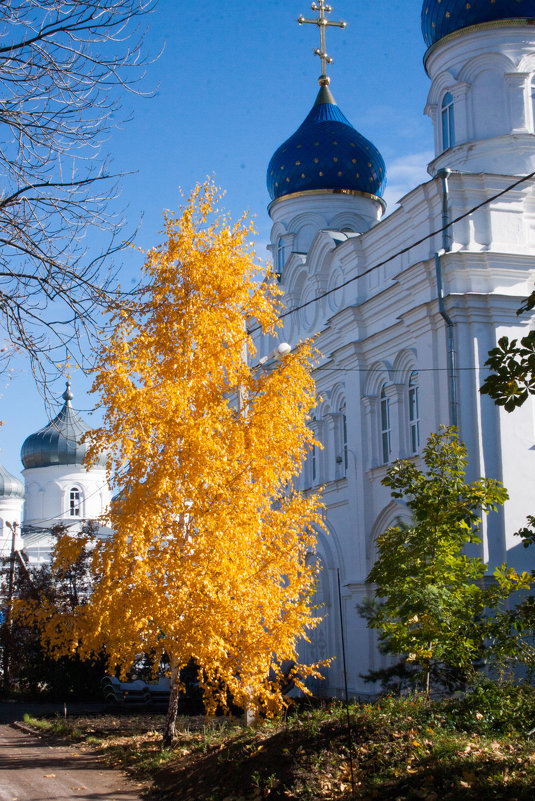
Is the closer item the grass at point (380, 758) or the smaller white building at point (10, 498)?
the grass at point (380, 758)

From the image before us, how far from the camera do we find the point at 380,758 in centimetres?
867

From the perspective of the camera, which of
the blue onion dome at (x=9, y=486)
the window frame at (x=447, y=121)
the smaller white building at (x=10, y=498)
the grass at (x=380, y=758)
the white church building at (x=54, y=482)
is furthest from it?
the blue onion dome at (x=9, y=486)

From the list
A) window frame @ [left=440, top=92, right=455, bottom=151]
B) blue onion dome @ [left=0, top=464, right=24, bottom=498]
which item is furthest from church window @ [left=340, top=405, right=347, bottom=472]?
blue onion dome @ [left=0, top=464, right=24, bottom=498]

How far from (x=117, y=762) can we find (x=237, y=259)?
6691 millimetres

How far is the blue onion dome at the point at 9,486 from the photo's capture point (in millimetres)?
57281

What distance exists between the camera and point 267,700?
12453 mm

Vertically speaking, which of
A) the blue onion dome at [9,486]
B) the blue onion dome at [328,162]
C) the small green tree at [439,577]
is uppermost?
the blue onion dome at [328,162]

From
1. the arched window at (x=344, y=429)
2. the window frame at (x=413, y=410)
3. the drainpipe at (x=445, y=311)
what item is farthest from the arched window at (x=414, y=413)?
the arched window at (x=344, y=429)

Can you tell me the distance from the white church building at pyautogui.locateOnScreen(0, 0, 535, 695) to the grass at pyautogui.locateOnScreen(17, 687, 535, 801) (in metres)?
7.80

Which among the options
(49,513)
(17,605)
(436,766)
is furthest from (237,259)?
(49,513)

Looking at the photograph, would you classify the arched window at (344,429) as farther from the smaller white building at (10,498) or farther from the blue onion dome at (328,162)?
the smaller white building at (10,498)

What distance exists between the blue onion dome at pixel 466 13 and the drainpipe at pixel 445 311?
4985mm

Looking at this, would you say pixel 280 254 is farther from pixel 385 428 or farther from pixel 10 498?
pixel 10 498

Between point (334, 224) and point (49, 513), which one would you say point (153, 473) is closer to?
point (334, 224)
